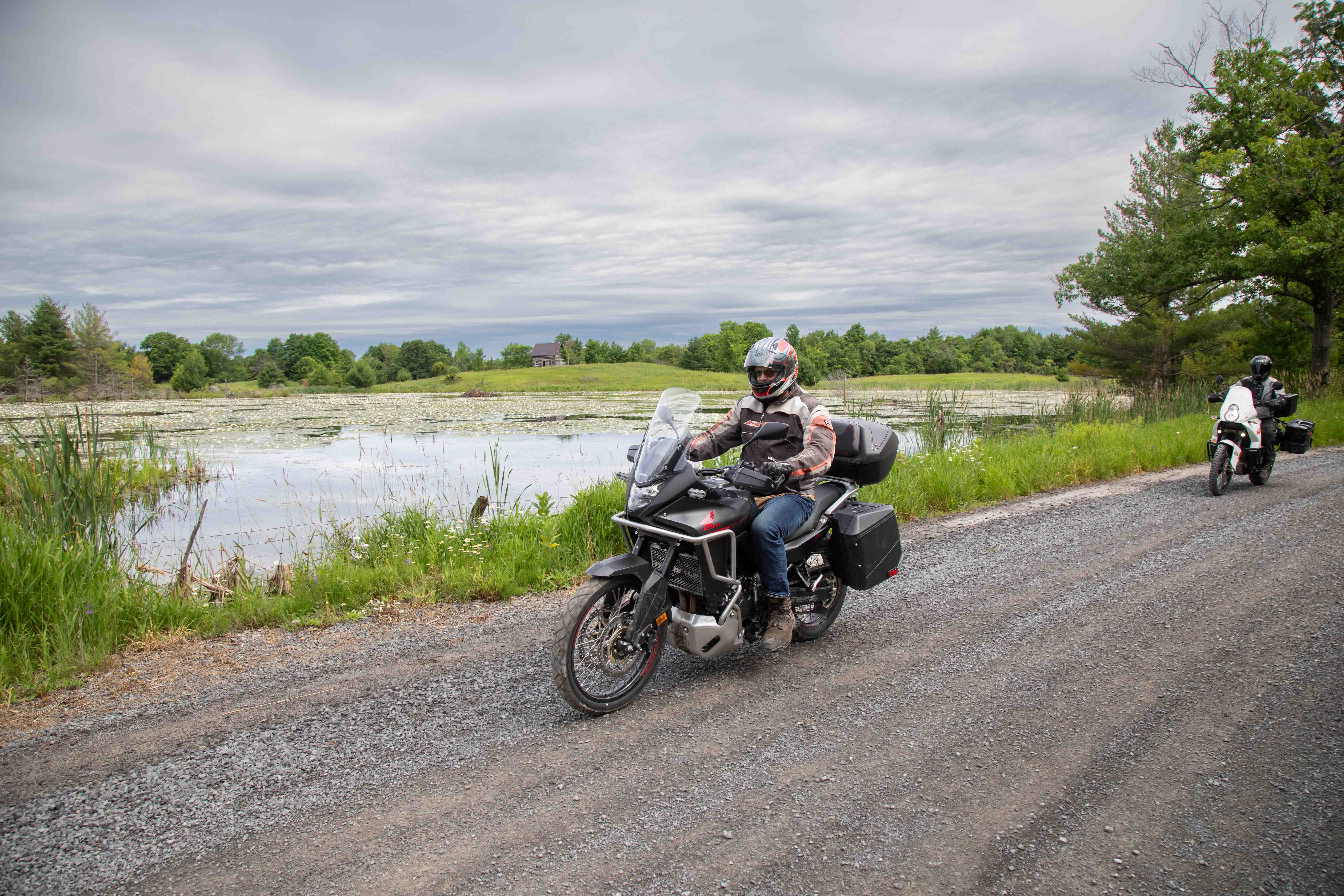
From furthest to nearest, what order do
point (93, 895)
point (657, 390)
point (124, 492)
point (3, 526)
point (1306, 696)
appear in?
point (657, 390) < point (124, 492) < point (3, 526) < point (1306, 696) < point (93, 895)

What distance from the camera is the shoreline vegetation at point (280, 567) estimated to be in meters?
4.03

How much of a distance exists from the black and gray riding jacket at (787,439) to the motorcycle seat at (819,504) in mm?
109

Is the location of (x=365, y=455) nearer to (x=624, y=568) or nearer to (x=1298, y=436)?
(x=624, y=568)

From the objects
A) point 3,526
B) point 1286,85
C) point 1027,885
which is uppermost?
point 1286,85

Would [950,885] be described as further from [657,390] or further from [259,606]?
[657,390]

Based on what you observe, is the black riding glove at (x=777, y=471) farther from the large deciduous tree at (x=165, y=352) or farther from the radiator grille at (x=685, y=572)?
the large deciduous tree at (x=165, y=352)

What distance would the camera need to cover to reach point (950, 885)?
2178mm

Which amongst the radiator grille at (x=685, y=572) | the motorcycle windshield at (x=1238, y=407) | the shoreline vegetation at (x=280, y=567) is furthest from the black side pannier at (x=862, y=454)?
the motorcycle windshield at (x=1238, y=407)

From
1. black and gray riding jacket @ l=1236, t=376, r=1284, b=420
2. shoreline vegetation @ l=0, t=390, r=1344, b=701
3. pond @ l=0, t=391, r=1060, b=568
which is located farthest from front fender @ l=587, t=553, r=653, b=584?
black and gray riding jacket @ l=1236, t=376, r=1284, b=420

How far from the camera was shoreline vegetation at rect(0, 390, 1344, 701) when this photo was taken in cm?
403

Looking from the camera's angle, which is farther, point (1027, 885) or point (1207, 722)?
point (1207, 722)

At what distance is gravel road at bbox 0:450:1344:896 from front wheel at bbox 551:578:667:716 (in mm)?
149

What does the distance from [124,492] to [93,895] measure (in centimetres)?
1089

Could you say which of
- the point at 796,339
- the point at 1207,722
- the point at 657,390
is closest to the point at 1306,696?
the point at 1207,722
